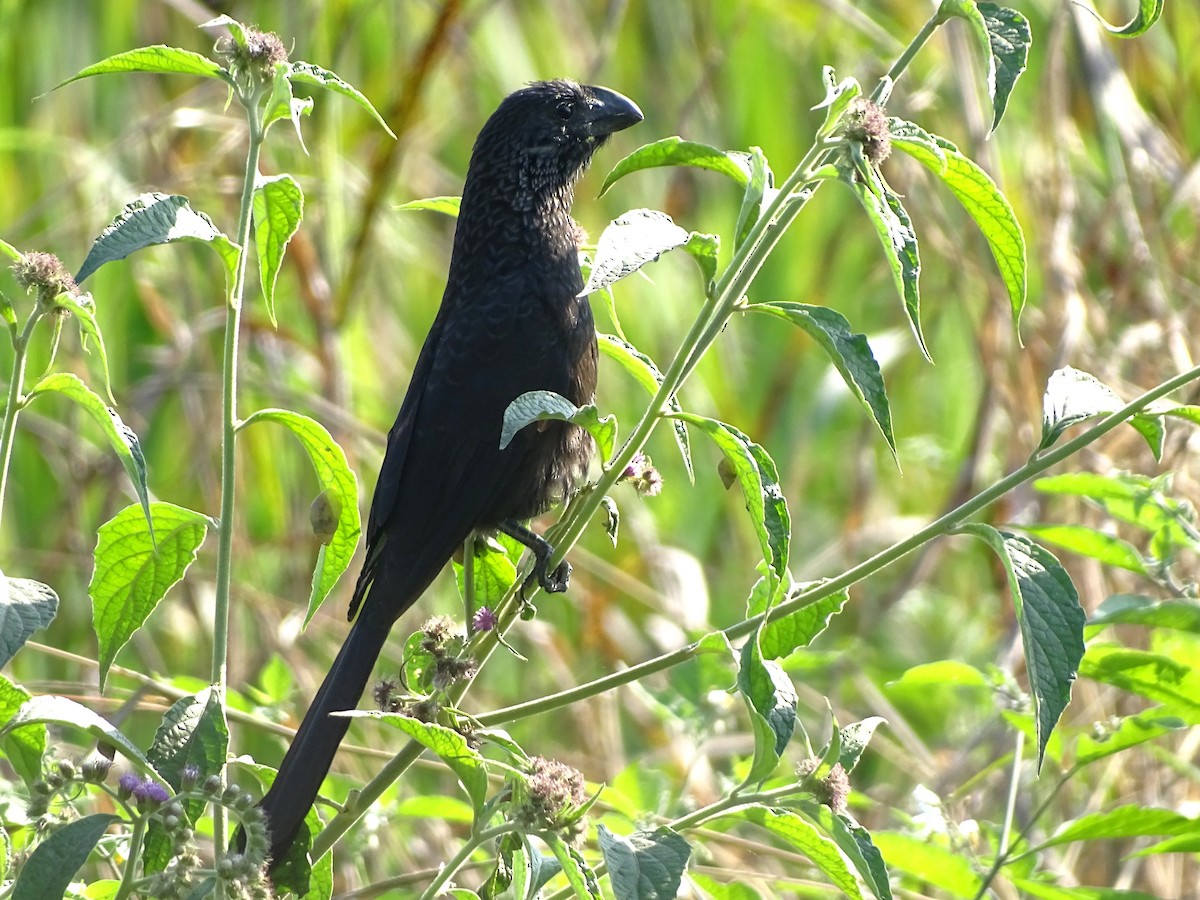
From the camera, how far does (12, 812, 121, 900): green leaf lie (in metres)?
1.45

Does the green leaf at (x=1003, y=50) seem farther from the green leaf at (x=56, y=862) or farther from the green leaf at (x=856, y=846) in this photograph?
the green leaf at (x=56, y=862)

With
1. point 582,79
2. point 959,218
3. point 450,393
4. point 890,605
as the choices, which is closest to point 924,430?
point 959,218

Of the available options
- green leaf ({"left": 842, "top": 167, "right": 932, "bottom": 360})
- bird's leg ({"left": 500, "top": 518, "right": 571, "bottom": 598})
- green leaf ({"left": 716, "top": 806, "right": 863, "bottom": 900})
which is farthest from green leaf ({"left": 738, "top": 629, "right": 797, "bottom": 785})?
bird's leg ({"left": 500, "top": 518, "right": 571, "bottom": 598})

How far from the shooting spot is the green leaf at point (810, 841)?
1565 mm

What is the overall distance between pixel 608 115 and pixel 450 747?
201 cm

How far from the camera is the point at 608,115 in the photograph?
3191 millimetres

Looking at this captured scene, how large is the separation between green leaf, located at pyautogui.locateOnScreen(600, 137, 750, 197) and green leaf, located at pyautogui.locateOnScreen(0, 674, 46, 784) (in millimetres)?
842

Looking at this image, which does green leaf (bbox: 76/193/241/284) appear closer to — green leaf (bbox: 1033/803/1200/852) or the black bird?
the black bird

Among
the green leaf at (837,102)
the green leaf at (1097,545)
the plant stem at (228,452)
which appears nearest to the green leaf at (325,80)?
the plant stem at (228,452)

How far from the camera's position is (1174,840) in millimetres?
1981

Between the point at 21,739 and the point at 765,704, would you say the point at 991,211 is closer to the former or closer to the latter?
the point at 765,704

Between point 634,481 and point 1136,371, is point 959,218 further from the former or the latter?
point 634,481

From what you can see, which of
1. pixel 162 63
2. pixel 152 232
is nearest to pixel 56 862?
pixel 152 232

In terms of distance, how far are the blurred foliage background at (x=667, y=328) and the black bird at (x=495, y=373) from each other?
81 cm
